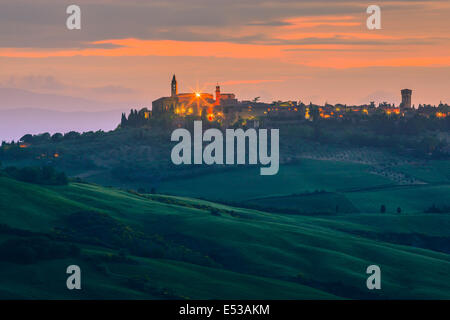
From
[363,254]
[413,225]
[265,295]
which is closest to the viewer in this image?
[265,295]

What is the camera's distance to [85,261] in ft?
273

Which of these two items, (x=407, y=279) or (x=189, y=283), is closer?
(x=189, y=283)

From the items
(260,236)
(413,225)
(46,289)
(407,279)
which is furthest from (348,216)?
(46,289)

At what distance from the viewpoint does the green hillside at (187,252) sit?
78.3 m

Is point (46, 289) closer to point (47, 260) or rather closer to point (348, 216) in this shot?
point (47, 260)

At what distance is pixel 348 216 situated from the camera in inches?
5635

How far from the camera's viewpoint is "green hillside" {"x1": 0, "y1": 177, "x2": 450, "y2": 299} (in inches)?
3083

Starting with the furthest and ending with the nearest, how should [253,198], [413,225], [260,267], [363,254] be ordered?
1. [253,198]
2. [413,225]
3. [363,254]
4. [260,267]

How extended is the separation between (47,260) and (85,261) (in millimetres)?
3430

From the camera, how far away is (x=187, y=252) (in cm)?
9506

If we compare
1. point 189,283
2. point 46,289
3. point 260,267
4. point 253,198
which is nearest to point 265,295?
point 189,283
